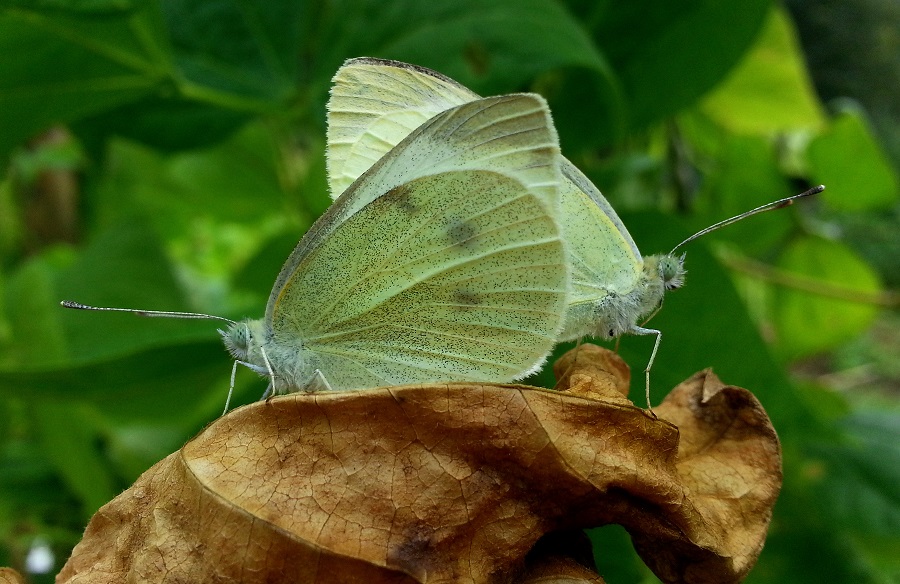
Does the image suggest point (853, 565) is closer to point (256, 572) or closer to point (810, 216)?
point (810, 216)

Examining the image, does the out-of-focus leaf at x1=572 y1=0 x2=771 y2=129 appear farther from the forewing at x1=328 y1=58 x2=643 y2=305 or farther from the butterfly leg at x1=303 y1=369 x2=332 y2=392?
the butterfly leg at x1=303 y1=369 x2=332 y2=392

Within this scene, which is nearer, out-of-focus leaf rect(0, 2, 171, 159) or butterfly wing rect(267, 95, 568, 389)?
butterfly wing rect(267, 95, 568, 389)

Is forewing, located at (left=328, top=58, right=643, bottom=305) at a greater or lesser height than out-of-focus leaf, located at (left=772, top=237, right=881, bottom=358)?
greater

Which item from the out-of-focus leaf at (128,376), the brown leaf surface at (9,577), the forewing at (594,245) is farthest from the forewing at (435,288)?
the brown leaf surface at (9,577)

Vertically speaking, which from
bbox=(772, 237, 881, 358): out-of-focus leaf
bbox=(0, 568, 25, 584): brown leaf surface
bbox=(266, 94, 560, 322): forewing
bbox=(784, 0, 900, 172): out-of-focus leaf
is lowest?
bbox=(784, 0, 900, 172): out-of-focus leaf

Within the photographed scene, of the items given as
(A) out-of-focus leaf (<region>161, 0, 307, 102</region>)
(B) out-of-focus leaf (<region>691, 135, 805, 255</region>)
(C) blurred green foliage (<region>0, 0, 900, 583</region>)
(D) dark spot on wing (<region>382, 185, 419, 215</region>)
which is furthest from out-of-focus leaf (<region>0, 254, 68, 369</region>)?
(B) out-of-focus leaf (<region>691, 135, 805, 255</region>)

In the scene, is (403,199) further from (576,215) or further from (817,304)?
(817,304)

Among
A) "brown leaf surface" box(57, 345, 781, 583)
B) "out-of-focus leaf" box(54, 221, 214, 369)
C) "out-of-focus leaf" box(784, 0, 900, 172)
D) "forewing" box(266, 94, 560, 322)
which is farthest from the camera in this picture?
"out-of-focus leaf" box(784, 0, 900, 172)

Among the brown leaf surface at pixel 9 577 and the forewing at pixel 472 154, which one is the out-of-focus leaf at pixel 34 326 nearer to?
the forewing at pixel 472 154

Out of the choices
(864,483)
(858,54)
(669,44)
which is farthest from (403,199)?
(858,54)
